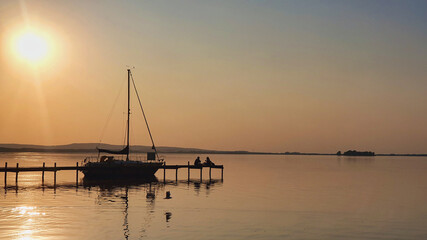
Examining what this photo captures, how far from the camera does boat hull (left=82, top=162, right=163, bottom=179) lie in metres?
64.4

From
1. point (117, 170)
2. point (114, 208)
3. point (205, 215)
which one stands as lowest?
point (205, 215)

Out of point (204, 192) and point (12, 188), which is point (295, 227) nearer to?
point (204, 192)

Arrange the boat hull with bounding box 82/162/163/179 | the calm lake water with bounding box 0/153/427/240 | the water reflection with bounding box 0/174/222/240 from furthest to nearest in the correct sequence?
the boat hull with bounding box 82/162/163/179 → the calm lake water with bounding box 0/153/427/240 → the water reflection with bounding box 0/174/222/240

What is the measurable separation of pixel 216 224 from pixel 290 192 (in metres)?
26.3

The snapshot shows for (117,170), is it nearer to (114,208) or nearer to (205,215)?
(114,208)

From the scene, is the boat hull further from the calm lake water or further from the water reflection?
the calm lake water

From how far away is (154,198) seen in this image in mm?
45812

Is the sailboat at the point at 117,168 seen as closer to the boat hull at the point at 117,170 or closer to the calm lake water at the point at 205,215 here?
the boat hull at the point at 117,170

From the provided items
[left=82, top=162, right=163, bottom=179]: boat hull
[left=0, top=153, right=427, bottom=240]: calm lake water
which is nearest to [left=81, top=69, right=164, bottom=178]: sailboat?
[left=82, top=162, right=163, bottom=179]: boat hull

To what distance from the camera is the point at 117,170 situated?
65.4m

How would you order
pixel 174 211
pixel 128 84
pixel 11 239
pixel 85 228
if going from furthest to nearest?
pixel 128 84
pixel 174 211
pixel 85 228
pixel 11 239

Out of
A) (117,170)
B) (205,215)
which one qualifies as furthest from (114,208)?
(117,170)

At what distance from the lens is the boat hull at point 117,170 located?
6438 centimetres

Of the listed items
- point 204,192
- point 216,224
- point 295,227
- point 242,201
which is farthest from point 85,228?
point 204,192
